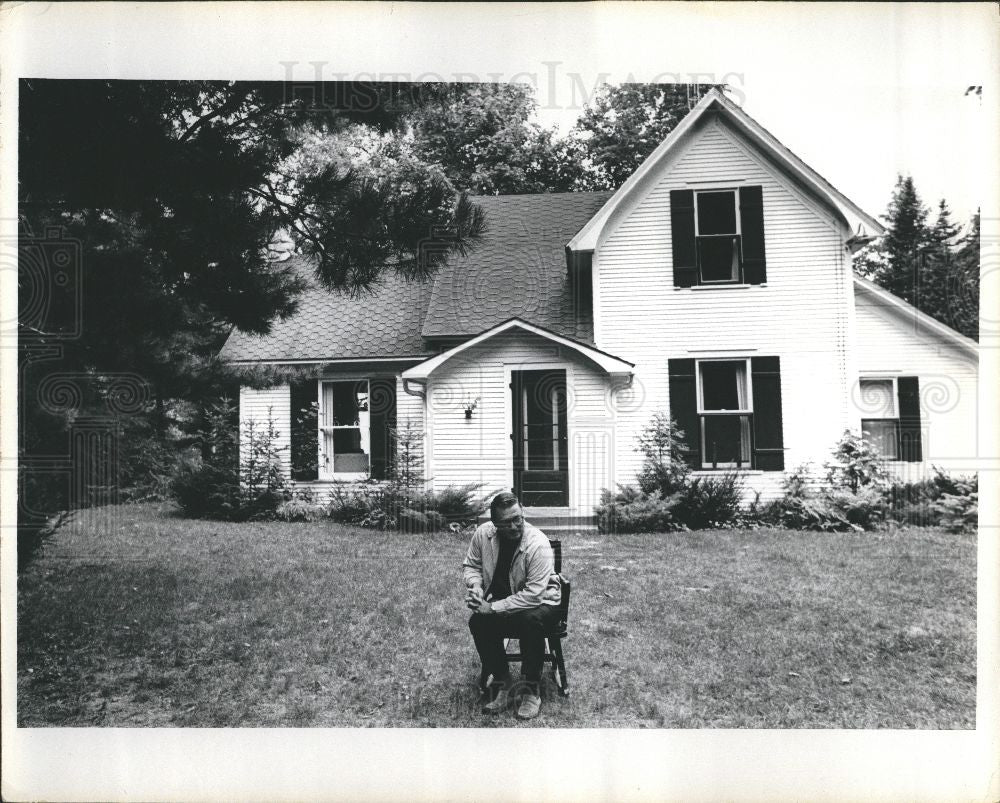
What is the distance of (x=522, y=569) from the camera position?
310cm

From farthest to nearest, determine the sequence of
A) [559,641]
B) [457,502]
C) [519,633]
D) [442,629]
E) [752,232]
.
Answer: [752,232], [457,502], [442,629], [559,641], [519,633]

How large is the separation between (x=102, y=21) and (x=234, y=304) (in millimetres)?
1641

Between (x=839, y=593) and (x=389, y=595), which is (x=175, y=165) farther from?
(x=839, y=593)

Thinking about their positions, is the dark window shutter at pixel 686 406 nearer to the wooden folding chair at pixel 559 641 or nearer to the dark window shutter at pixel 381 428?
the wooden folding chair at pixel 559 641

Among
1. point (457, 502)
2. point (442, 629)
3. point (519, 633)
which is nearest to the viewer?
point (519, 633)

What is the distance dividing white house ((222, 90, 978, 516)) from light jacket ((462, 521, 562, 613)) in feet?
2.02

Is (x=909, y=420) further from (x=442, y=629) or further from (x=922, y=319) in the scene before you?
(x=442, y=629)

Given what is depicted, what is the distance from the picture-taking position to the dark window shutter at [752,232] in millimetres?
4070

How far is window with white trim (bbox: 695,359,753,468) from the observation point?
12.6 ft

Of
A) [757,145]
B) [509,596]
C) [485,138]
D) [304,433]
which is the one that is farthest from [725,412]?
[304,433]

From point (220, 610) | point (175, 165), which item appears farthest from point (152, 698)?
point (175, 165)

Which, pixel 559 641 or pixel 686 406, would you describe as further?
pixel 686 406

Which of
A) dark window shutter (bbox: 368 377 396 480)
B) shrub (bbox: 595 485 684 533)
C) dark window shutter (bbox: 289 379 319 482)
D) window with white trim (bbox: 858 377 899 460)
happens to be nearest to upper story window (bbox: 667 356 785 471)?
shrub (bbox: 595 485 684 533)

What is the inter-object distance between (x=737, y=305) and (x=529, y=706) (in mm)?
2539
